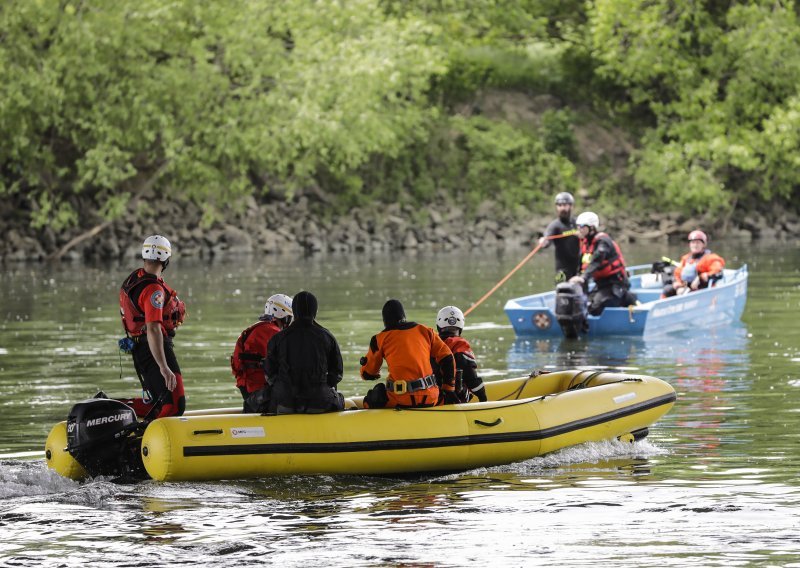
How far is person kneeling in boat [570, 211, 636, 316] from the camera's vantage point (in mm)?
21891

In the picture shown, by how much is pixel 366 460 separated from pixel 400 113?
3737cm

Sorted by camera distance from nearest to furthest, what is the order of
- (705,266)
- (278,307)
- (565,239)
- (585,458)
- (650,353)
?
(278,307)
(585,458)
(650,353)
(565,239)
(705,266)

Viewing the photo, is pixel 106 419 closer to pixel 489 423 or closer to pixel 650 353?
pixel 489 423

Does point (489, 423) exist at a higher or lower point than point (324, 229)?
lower

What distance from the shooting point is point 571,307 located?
21.7 metres

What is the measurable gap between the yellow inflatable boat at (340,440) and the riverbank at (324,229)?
3123 cm

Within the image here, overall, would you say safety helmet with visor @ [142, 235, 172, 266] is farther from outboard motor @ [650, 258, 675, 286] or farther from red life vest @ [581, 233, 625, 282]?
outboard motor @ [650, 258, 675, 286]

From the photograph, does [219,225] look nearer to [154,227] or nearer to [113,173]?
[154,227]

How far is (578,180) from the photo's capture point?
170 feet

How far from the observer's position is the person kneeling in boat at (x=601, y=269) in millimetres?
21891

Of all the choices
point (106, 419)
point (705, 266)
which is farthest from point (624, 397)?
point (705, 266)

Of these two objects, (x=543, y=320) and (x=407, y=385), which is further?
(x=543, y=320)

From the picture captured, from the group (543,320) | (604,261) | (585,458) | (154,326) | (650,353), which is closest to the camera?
(154,326)

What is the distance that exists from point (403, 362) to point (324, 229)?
36522 mm
